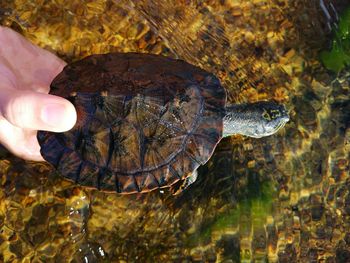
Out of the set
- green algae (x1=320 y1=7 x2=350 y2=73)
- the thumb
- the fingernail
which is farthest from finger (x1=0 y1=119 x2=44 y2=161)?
green algae (x1=320 y1=7 x2=350 y2=73)

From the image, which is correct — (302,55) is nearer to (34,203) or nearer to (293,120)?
(293,120)

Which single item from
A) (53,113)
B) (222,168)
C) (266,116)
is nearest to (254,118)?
(266,116)

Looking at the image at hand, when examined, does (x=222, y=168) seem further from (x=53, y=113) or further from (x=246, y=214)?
(x=53, y=113)

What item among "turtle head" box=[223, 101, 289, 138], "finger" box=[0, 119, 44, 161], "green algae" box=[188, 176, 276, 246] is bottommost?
"green algae" box=[188, 176, 276, 246]

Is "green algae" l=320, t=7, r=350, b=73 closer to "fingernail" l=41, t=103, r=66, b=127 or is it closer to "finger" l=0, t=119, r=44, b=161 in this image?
"finger" l=0, t=119, r=44, b=161

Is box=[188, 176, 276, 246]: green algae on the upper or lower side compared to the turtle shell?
lower

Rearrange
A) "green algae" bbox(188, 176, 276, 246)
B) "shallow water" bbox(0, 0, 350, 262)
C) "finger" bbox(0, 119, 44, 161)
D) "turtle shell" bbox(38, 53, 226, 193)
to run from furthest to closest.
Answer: "green algae" bbox(188, 176, 276, 246), "shallow water" bbox(0, 0, 350, 262), "finger" bbox(0, 119, 44, 161), "turtle shell" bbox(38, 53, 226, 193)

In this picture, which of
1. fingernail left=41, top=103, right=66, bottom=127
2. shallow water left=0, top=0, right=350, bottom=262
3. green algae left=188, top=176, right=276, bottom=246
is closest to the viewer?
fingernail left=41, top=103, right=66, bottom=127

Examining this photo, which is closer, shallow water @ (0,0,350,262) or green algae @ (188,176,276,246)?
shallow water @ (0,0,350,262)
